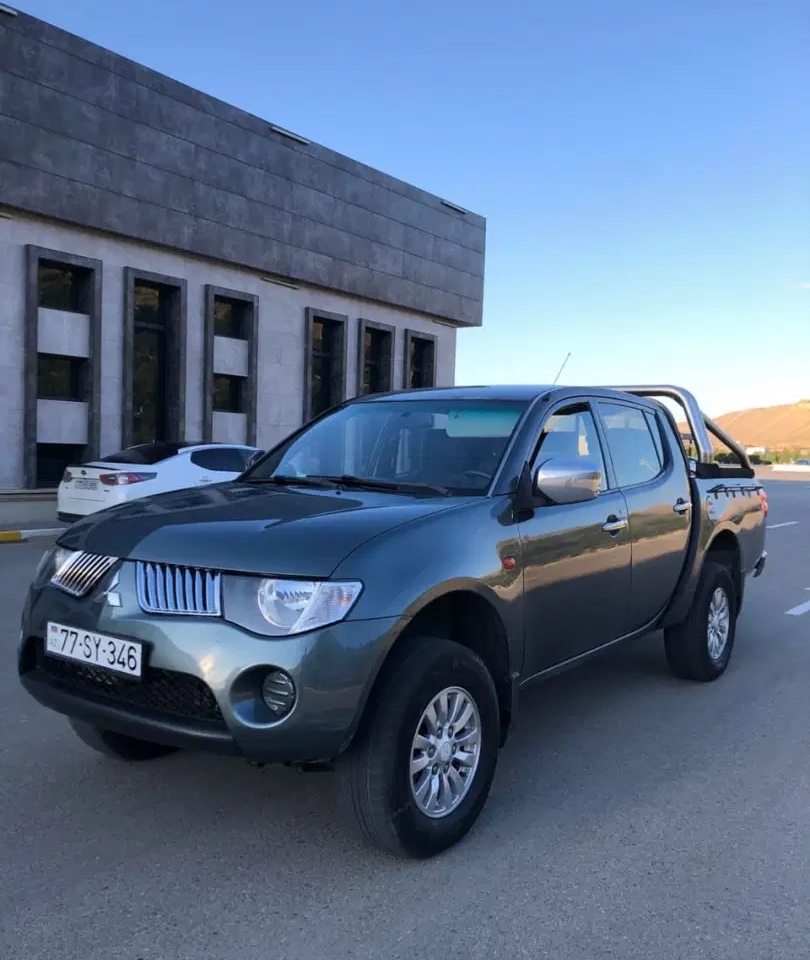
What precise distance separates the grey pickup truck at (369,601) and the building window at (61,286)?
597 inches

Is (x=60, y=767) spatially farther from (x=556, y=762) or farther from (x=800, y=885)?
(x=800, y=885)

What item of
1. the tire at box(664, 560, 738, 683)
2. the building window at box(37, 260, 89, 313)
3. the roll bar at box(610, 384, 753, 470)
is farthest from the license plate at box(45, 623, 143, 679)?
the building window at box(37, 260, 89, 313)

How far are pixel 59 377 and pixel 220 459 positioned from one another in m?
6.71

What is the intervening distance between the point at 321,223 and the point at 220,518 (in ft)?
70.6

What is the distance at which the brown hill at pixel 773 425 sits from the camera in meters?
146

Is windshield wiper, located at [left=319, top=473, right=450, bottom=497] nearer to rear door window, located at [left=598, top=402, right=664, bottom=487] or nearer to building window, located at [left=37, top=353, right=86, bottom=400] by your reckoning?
rear door window, located at [left=598, top=402, right=664, bottom=487]

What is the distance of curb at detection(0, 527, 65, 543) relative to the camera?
1357 centimetres

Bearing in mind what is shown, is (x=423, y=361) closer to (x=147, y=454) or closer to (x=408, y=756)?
(x=147, y=454)

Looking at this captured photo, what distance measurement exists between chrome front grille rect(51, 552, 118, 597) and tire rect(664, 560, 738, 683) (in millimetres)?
3680

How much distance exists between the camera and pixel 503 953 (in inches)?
107

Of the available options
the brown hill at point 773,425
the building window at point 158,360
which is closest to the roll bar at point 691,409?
the building window at point 158,360

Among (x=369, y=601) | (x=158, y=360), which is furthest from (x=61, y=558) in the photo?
(x=158, y=360)

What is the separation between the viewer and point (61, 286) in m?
18.5

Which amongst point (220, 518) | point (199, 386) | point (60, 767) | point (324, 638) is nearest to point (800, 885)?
point (324, 638)
